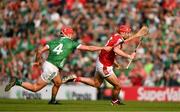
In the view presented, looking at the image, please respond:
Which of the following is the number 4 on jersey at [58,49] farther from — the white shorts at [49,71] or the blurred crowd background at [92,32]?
the blurred crowd background at [92,32]

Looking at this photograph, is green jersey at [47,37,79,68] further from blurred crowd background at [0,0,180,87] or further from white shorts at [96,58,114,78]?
blurred crowd background at [0,0,180,87]

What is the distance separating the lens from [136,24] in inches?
1232

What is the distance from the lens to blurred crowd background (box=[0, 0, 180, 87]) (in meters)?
28.6

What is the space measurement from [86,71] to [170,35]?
461 cm

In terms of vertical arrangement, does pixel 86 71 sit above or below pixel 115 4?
below

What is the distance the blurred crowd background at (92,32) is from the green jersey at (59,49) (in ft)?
24.2

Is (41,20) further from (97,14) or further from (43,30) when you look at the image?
(97,14)

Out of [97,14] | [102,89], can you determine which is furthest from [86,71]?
[97,14]

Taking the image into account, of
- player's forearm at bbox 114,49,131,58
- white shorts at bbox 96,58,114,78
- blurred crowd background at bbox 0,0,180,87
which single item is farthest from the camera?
blurred crowd background at bbox 0,0,180,87

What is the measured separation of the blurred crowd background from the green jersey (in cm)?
737

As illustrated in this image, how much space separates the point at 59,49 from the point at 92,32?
10.4 meters

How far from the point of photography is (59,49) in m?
20.2

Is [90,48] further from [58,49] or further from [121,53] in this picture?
[58,49]

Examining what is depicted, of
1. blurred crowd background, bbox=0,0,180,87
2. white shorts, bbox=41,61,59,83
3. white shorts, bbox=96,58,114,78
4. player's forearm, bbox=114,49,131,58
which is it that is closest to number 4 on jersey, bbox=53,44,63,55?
white shorts, bbox=41,61,59,83
